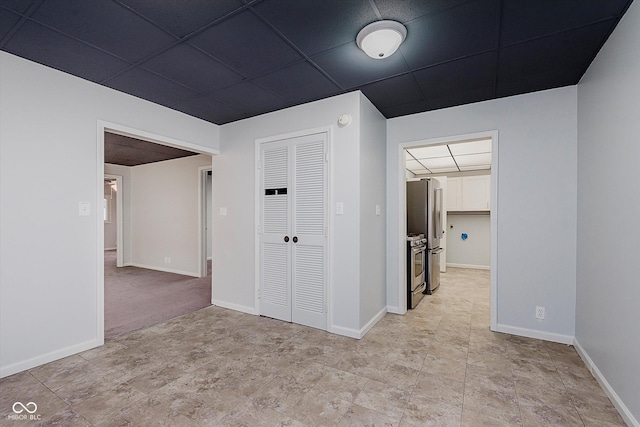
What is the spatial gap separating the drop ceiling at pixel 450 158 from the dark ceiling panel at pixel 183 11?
294 centimetres

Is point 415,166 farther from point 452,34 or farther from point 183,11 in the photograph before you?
point 183,11

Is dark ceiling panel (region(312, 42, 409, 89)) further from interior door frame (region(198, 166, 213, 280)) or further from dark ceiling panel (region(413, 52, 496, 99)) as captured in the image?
interior door frame (region(198, 166, 213, 280))

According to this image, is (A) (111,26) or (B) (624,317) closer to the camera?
(B) (624,317)

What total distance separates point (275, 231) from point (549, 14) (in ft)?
9.53

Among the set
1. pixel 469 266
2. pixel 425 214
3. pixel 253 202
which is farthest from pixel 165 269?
pixel 469 266

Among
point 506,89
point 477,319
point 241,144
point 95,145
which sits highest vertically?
point 506,89

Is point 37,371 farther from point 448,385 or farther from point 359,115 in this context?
point 359,115

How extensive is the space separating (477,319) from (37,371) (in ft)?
13.5

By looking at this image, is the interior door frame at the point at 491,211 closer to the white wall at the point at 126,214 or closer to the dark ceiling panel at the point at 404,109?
the dark ceiling panel at the point at 404,109

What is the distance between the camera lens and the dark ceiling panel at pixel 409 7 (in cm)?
170

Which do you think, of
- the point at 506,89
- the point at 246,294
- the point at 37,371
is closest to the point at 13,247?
the point at 37,371

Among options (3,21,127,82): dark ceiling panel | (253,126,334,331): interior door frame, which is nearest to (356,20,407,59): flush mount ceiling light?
(253,126,334,331): interior door frame

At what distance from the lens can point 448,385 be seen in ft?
6.86

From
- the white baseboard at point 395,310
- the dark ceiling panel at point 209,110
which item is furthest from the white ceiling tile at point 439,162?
the dark ceiling panel at point 209,110
